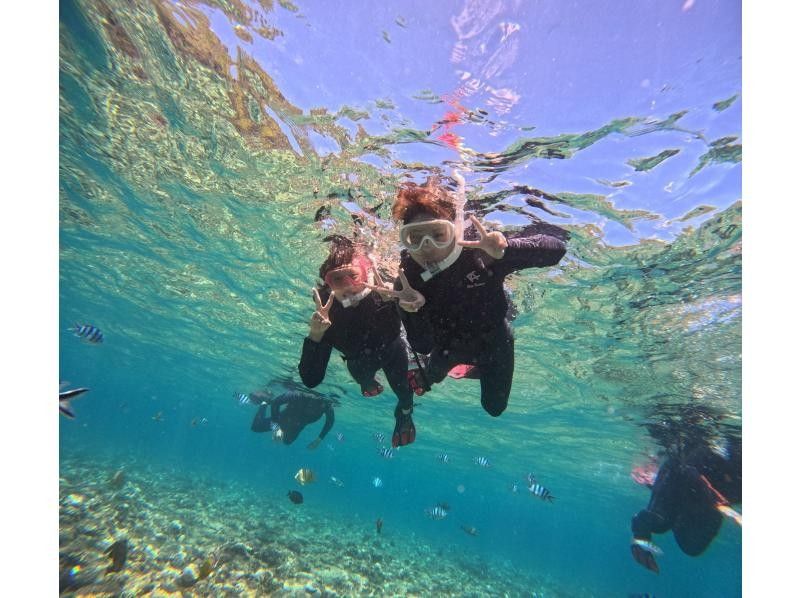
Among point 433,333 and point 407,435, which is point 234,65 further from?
point 407,435

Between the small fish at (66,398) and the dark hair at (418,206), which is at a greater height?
the dark hair at (418,206)

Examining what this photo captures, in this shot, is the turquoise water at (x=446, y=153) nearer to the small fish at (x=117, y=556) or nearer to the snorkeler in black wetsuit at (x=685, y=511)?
the small fish at (x=117, y=556)

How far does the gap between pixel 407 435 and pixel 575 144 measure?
7.05 metres

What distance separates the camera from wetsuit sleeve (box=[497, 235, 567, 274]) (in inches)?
216

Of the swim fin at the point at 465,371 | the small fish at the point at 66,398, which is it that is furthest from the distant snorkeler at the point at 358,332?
the small fish at the point at 66,398

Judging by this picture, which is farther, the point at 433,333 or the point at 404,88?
the point at 404,88

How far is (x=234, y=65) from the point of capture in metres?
8.04

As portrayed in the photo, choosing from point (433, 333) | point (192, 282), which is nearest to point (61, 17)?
point (433, 333)

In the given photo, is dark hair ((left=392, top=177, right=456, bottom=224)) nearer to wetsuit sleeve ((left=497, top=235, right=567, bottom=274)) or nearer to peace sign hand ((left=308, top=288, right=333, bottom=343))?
wetsuit sleeve ((left=497, top=235, right=567, bottom=274))

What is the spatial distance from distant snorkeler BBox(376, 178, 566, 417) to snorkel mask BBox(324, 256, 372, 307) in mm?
821

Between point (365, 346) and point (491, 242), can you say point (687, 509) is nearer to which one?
point (365, 346)

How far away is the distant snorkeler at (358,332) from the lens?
669 centimetres

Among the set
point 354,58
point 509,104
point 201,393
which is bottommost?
point 201,393

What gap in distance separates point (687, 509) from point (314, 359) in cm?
1493
